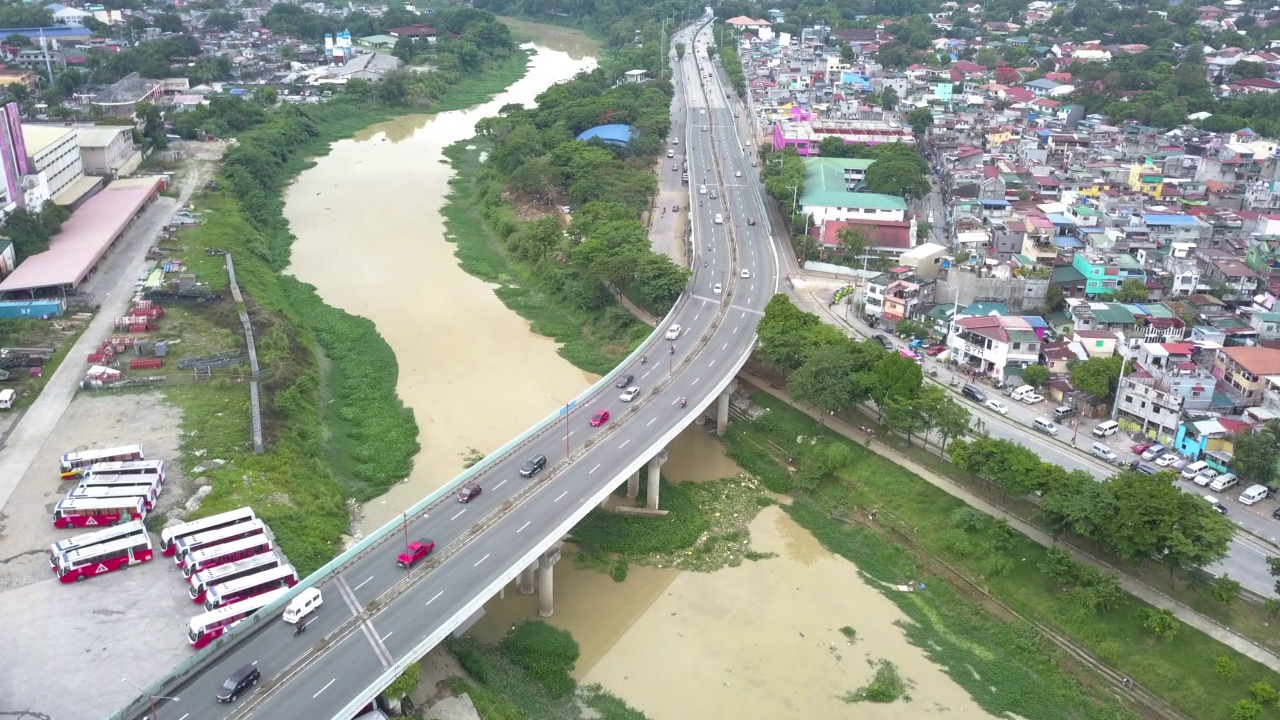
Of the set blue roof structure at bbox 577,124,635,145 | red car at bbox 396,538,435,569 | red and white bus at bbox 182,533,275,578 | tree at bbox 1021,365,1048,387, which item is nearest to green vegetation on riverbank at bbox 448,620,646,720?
red car at bbox 396,538,435,569

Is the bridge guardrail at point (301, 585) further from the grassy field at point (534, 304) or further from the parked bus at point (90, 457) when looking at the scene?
the parked bus at point (90, 457)

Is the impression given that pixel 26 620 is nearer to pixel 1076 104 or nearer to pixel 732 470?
pixel 732 470

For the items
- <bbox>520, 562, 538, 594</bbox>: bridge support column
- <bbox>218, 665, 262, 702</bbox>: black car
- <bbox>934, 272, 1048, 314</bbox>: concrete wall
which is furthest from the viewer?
<bbox>934, 272, 1048, 314</bbox>: concrete wall

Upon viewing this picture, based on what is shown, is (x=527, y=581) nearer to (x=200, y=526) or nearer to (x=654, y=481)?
(x=654, y=481)

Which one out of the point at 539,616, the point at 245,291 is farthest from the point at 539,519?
the point at 245,291

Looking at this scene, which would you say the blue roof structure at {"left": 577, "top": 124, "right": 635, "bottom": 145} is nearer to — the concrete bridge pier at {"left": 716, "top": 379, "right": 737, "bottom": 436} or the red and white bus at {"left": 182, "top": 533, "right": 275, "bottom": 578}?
the concrete bridge pier at {"left": 716, "top": 379, "right": 737, "bottom": 436}

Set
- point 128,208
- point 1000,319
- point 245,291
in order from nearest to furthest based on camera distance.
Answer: point 1000,319 < point 245,291 < point 128,208
